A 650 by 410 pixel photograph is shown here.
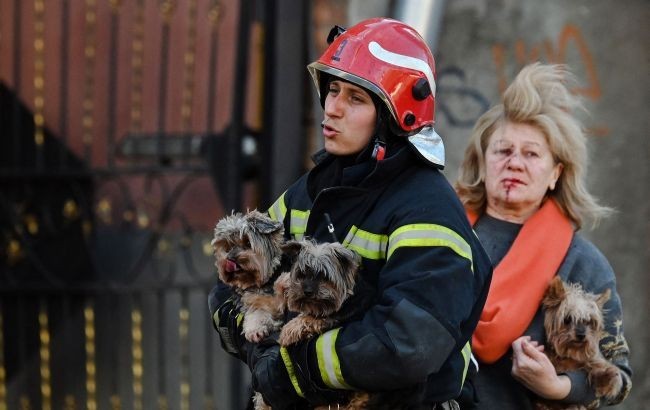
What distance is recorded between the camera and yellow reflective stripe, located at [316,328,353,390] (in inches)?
110

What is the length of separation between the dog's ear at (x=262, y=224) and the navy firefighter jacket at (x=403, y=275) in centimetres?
9

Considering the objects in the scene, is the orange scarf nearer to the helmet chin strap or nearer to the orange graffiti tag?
the helmet chin strap

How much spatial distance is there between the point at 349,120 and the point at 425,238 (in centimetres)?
42

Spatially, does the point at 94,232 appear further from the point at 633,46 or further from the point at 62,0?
the point at 633,46

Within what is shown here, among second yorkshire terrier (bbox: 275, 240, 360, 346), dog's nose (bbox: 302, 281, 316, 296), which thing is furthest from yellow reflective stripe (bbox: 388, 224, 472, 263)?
dog's nose (bbox: 302, 281, 316, 296)

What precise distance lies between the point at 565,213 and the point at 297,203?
120 centimetres

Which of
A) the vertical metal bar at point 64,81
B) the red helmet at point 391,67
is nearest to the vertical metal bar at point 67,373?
the vertical metal bar at point 64,81

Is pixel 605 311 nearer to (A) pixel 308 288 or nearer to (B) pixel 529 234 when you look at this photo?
(B) pixel 529 234

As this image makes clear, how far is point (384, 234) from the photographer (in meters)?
2.92

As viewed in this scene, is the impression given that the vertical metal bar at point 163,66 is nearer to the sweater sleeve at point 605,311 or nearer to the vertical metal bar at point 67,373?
the vertical metal bar at point 67,373

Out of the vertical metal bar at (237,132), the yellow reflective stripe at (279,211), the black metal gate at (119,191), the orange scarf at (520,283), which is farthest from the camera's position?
the black metal gate at (119,191)

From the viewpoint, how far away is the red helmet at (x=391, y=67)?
119 inches

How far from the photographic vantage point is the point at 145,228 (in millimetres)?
6195

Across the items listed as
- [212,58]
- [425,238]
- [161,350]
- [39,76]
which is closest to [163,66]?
[212,58]
